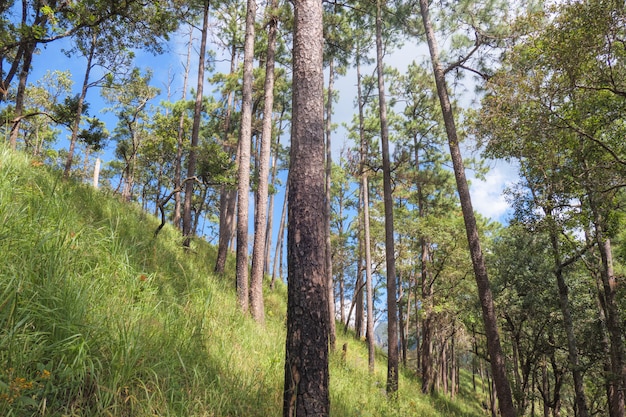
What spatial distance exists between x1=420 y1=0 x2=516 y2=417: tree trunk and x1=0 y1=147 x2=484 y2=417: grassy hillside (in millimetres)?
4102

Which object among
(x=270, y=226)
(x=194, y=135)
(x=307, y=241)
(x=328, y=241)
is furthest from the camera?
(x=270, y=226)

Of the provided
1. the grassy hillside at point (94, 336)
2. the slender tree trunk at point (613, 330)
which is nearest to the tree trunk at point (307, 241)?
the grassy hillside at point (94, 336)

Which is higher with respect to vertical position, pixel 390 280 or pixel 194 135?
pixel 194 135

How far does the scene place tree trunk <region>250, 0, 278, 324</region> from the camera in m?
7.34

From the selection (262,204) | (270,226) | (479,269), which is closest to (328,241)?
(262,204)

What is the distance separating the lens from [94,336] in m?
2.33

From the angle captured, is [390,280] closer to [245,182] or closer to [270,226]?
[245,182]

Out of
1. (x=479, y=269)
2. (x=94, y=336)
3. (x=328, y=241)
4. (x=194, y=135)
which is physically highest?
(x=194, y=135)

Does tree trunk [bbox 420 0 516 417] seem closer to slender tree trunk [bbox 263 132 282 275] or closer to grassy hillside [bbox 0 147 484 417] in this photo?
grassy hillside [bbox 0 147 484 417]

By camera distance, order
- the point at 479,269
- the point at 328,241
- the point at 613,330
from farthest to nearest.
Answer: the point at 328,241, the point at 613,330, the point at 479,269

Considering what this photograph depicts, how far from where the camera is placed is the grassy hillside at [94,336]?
200 cm

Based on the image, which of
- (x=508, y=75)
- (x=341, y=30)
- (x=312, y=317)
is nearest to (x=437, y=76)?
(x=508, y=75)

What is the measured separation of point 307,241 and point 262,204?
5.87 m

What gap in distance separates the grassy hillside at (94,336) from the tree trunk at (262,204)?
2855mm
